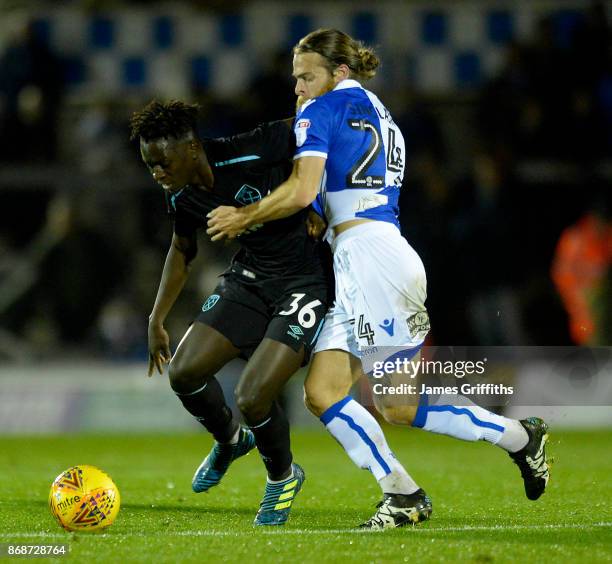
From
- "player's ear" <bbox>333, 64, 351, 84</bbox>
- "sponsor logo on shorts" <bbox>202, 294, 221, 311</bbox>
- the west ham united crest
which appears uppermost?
"player's ear" <bbox>333, 64, 351, 84</bbox>

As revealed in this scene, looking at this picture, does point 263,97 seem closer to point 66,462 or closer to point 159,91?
point 159,91

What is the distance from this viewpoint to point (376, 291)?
20.3ft

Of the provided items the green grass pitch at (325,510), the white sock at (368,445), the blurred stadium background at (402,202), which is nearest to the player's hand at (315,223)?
the white sock at (368,445)

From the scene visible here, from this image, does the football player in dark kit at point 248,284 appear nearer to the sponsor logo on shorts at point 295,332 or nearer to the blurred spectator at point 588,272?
the sponsor logo on shorts at point 295,332

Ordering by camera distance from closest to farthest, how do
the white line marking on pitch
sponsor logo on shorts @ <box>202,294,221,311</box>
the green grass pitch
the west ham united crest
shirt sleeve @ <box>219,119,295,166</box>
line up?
the green grass pitch < the white line marking on pitch < shirt sleeve @ <box>219,119,295,166</box> < the west ham united crest < sponsor logo on shorts @ <box>202,294,221,311</box>

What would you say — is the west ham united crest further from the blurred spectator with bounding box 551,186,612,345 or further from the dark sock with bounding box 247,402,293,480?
the blurred spectator with bounding box 551,186,612,345

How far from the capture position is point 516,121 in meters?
13.0

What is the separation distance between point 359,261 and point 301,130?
0.69 meters

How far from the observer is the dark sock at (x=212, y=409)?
6703mm

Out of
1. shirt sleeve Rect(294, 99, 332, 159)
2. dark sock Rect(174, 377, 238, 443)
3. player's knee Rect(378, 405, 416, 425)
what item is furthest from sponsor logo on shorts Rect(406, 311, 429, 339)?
dark sock Rect(174, 377, 238, 443)

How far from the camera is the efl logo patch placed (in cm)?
608

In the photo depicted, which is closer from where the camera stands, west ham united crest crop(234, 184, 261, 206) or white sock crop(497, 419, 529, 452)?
white sock crop(497, 419, 529, 452)

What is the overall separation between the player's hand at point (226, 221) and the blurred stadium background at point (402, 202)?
6.02m

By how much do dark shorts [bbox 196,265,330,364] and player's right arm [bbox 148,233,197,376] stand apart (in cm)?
26
